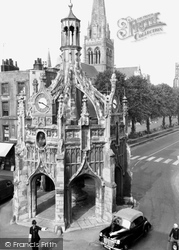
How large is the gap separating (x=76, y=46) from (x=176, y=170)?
75.5 ft

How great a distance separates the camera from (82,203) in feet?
73.3

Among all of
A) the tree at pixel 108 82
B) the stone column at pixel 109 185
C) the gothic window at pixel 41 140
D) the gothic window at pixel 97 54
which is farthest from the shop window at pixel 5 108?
the gothic window at pixel 97 54

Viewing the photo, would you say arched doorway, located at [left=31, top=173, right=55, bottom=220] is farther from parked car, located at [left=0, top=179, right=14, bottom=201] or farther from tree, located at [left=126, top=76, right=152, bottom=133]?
tree, located at [left=126, top=76, right=152, bottom=133]

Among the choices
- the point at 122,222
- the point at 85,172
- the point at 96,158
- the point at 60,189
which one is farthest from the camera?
the point at 96,158

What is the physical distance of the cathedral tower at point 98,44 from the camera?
11144 centimetres

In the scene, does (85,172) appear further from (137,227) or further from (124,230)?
(137,227)

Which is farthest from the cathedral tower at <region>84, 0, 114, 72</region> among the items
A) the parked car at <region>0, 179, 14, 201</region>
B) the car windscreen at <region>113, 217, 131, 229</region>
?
the car windscreen at <region>113, 217, 131, 229</region>

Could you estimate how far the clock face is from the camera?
61.5 ft

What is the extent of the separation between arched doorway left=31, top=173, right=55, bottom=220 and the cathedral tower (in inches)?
3797

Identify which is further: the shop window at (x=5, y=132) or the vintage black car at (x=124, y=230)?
the shop window at (x=5, y=132)

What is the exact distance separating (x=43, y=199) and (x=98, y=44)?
104273 mm

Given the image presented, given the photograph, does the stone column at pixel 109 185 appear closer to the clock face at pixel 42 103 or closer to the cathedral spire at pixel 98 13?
the clock face at pixel 42 103

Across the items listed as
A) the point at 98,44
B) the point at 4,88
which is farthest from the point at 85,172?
the point at 98,44

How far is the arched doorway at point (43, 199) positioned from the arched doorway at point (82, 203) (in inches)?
69.0
